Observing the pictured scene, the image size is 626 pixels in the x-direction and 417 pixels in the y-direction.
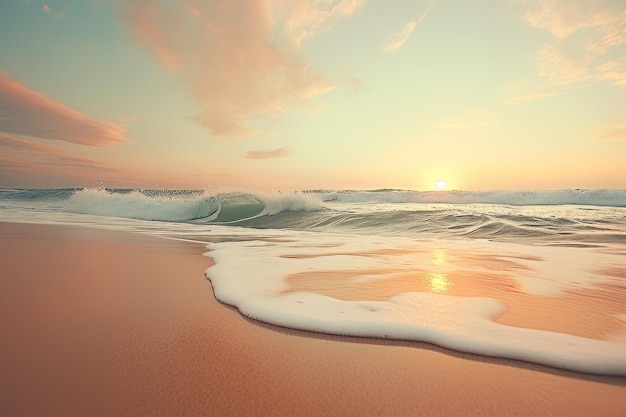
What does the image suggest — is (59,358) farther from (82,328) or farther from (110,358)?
(82,328)

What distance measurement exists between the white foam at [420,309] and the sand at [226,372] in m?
0.10

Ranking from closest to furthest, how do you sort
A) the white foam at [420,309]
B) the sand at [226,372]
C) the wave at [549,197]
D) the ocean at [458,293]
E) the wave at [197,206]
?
1. the sand at [226,372]
2. the white foam at [420,309]
3. the ocean at [458,293]
4. the wave at [197,206]
5. the wave at [549,197]

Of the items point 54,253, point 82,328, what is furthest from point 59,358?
point 54,253

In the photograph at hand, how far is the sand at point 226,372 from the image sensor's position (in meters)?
1.32

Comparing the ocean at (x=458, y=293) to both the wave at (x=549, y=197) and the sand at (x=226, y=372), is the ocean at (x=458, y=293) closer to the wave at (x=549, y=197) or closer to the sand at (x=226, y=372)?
the sand at (x=226, y=372)

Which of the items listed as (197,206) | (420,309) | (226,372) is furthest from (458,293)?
(197,206)

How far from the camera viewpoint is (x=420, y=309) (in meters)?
2.43

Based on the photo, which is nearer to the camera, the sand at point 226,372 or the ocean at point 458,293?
the sand at point 226,372

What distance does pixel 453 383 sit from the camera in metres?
1.53

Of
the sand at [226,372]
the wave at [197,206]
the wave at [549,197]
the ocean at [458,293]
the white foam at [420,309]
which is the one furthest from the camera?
the wave at [549,197]

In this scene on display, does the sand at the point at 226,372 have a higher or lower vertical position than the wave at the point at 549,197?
lower

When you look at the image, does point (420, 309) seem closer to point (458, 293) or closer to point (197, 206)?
point (458, 293)

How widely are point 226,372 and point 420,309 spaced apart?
1.41 m

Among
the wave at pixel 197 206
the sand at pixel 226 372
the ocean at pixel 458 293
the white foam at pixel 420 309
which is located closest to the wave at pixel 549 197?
the wave at pixel 197 206
